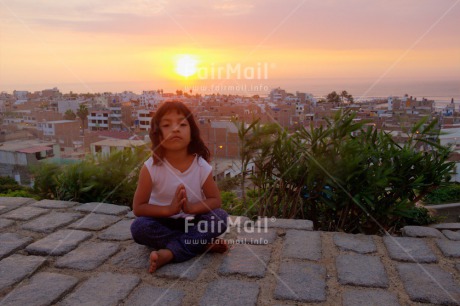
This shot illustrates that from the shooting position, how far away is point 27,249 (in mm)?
2221

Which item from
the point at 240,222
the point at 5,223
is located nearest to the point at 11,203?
the point at 5,223

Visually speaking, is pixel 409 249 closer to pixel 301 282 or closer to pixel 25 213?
pixel 301 282

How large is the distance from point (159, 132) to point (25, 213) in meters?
1.53

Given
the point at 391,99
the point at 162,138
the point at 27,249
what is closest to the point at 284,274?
the point at 162,138

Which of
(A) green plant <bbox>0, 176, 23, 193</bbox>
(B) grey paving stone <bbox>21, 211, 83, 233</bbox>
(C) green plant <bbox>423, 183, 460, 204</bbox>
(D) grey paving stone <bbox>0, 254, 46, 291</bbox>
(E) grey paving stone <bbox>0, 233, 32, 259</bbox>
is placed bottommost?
(C) green plant <bbox>423, 183, 460, 204</bbox>

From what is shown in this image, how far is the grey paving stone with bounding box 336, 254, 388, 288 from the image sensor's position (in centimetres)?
181

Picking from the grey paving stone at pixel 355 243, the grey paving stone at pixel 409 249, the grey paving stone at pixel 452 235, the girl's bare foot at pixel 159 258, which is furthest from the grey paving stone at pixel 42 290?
the grey paving stone at pixel 452 235

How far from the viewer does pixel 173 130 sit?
6.91 feet

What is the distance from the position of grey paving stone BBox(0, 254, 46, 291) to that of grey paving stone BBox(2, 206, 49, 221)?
73 centimetres

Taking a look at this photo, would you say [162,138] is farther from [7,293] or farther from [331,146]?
[331,146]

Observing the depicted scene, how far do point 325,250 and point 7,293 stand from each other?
1.66 metres

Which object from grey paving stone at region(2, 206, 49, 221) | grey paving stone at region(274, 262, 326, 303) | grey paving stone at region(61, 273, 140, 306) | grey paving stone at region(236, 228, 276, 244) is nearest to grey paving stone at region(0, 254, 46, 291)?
grey paving stone at region(61, 273, 140, 306)

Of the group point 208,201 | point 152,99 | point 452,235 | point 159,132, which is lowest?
point 452,235

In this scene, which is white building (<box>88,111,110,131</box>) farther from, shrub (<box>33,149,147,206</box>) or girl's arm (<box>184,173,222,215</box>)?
girl's arm (<box>184,173,222,215</box>)
